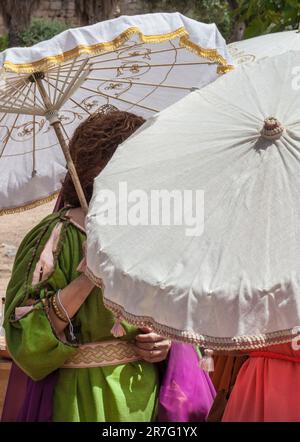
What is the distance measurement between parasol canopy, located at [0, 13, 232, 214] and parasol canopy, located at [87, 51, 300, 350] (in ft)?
2.02

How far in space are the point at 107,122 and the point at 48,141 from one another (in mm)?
907

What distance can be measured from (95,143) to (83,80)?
15.2 inches

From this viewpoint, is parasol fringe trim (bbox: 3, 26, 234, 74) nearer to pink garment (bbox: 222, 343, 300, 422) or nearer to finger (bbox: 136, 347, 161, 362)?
finger (bbox: 136, 347, 161, 362)

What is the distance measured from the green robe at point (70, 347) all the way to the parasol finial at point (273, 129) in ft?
2.62

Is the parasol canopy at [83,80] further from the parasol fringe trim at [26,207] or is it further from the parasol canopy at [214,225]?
the parasol canopy at [214,225]

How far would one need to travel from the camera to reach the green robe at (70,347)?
2.45m

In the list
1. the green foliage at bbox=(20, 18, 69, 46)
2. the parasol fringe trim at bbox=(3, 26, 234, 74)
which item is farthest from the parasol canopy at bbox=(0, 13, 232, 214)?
the green foliage at bbox=(20, 18, 69, 46)

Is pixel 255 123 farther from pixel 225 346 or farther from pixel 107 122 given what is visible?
pixel 107 122

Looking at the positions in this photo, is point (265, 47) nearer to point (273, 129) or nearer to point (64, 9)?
point (273, 129)

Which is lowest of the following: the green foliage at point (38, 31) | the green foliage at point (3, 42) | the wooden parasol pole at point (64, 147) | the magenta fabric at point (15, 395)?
the magenta fabric at point (15, 395)

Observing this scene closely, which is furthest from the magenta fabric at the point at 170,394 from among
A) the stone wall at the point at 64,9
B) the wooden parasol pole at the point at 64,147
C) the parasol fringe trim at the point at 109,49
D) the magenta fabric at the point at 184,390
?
the stone wall at the point at 64,9

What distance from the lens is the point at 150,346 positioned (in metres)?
2.54

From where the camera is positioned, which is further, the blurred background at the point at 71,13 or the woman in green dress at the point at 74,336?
the blurred background at the point at 71,13

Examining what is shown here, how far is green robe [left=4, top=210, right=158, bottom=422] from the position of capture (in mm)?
2451
